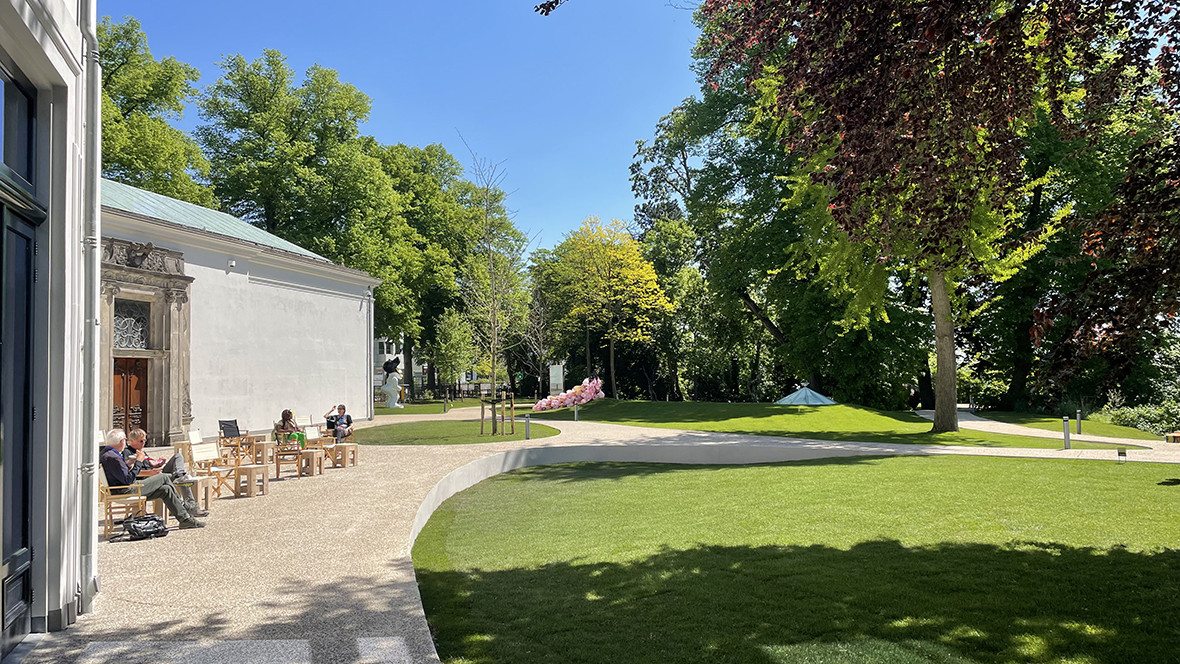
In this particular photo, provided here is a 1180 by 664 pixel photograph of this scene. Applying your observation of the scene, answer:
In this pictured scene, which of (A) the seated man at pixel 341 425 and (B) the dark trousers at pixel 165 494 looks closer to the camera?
(B) the dark trousers at pixel 165 494

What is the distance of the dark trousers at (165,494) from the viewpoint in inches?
342

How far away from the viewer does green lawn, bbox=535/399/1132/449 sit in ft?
67.8

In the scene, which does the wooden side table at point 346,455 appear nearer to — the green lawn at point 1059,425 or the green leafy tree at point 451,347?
the green lawn at point 1059,425

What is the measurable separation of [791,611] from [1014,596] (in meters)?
1.87

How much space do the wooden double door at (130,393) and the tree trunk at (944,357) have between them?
21.6m

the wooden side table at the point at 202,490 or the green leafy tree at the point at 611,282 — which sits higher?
the green leafy tree at the point at 611,282

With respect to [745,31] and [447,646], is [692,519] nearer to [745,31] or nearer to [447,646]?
[447,646]

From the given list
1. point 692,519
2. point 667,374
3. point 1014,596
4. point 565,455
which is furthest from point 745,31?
point 667,374

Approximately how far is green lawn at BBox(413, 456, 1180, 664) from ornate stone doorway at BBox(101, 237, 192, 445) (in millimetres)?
11120

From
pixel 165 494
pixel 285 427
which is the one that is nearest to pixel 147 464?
pixel 165 494

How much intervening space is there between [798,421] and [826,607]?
69.7ft

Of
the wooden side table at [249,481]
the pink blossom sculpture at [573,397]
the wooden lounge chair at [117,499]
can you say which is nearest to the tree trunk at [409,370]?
the pink blossom sculpture at [573,397]

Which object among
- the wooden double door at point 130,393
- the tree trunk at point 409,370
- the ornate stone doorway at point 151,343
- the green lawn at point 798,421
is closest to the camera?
the ornate stone doorway at point 151,343

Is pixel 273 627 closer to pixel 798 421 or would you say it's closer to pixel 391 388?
pixel 798 421
